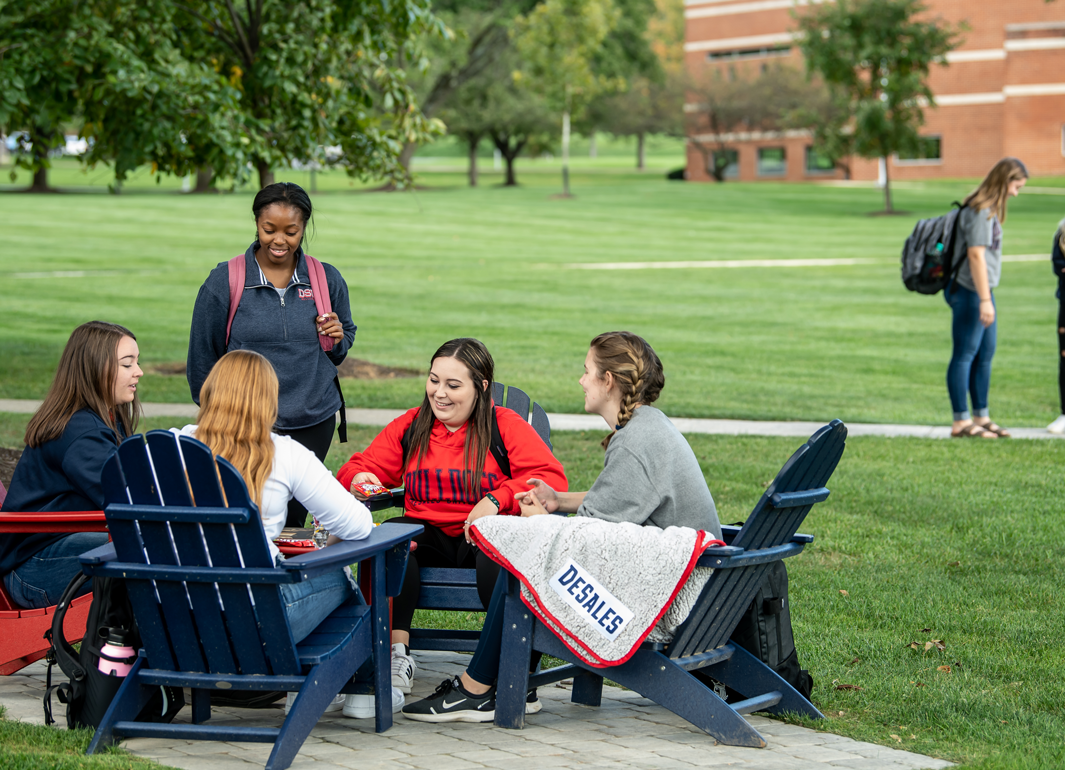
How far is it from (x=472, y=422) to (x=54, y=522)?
1618mm

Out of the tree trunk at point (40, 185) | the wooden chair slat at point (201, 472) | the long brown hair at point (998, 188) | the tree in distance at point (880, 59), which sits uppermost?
the tree in distance at point (880, 59)

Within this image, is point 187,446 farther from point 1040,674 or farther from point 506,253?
point 506,253

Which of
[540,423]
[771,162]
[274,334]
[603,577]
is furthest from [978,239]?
[771,162]

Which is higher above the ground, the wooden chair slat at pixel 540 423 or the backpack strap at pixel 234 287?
the backpack strap at pixel 234 287

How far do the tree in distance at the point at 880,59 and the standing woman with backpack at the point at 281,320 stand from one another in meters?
43.0

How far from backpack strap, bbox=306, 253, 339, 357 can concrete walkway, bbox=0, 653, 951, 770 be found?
167 cm

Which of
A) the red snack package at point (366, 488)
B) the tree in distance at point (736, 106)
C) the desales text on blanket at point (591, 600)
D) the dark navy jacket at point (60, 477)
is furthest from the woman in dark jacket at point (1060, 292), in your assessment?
the tree in distance at point (736, 106)

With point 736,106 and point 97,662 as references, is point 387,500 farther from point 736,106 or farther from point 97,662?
point 736,106

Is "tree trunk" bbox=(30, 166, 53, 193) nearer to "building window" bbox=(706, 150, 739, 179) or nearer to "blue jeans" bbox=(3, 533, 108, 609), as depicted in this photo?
"building window" bbox=(706, 150, 739, 179)

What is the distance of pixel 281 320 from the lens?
18.0 ft

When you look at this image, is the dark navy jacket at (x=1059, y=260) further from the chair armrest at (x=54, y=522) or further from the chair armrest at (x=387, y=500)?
the chair armrest at (x=54, y=522)

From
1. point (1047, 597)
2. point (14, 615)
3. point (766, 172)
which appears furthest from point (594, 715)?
point (766, 172)

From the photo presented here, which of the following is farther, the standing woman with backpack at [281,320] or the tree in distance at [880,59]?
the tree in distance at [880,59]

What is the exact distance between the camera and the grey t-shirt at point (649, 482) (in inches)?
172
